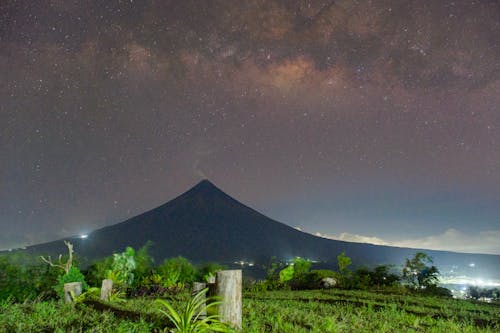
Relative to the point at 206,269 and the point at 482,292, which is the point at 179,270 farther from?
the point at 482,292

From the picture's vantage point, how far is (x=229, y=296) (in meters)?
5.54

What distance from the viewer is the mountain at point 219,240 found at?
108812 millimetres

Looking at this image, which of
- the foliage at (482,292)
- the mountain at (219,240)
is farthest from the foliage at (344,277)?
the mountain at (219,240)

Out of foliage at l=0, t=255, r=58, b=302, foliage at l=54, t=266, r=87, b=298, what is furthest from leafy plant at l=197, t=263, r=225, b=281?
foliage at l=54, t=266, r=87, b=298

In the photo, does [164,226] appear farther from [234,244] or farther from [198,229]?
[234,244]

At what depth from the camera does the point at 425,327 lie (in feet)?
23.9

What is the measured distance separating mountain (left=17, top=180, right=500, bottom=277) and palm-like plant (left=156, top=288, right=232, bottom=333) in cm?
9687

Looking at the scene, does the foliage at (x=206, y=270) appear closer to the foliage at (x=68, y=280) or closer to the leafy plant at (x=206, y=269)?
the leafy plant at (x=206, y=269)

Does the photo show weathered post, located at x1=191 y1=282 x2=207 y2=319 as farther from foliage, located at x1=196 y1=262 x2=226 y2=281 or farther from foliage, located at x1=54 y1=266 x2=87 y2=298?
foliage, located at x1=196 y1=262 x2=226 y2=281

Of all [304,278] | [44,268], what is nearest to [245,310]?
[304,278]

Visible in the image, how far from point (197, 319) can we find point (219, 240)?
11347 centimetres

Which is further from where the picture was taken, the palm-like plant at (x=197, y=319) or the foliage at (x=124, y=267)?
the foliage at (x=124, y=267)

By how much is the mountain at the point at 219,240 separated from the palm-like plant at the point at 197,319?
3814 inches

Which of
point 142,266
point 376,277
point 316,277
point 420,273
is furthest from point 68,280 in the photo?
point 420,273
